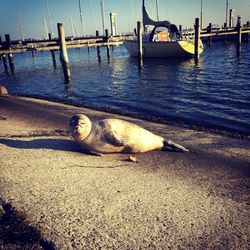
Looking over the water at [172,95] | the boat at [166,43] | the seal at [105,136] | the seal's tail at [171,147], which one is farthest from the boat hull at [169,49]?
the seal at [105,136]

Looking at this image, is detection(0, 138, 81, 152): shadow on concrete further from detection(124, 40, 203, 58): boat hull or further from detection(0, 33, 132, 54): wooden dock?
detection(124, 40, 203, 58): boat hull

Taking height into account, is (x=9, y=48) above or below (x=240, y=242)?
above

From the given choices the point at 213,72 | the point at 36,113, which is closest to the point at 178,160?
the point at 36,113

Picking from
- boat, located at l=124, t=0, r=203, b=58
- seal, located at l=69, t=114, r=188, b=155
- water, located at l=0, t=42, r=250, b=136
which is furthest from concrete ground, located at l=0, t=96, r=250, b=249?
boat, located at l=124, t=0, r=203, b=58

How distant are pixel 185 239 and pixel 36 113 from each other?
27.7ft

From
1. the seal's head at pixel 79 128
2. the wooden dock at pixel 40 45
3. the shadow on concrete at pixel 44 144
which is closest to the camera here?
the seal's head at pixel 79 128

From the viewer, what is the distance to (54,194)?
4.26 meters

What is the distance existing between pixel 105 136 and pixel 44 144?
1.54m

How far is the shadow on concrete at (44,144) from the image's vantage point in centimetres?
616

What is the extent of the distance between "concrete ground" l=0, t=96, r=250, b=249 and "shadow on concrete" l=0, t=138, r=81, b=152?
2 cm

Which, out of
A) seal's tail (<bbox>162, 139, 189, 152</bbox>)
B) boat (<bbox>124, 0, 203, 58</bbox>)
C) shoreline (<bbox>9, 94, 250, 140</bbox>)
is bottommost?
shoreline (<bbox>9, 94, 250, 140</bbox>)

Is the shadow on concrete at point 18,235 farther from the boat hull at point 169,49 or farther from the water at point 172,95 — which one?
the boat hull at point 169,49

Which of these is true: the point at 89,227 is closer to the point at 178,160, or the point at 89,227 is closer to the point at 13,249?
the point at 13,249

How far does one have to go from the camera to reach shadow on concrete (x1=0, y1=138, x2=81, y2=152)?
6156mm
